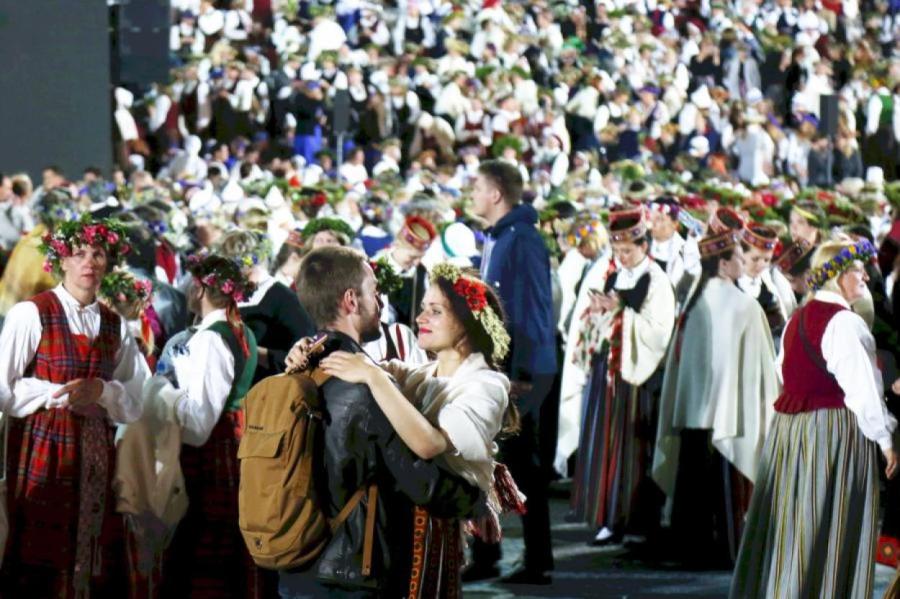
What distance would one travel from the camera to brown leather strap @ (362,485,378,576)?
4566mm

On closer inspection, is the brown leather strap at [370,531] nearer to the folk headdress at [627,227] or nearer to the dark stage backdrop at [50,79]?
the folk headdress at [627,227]

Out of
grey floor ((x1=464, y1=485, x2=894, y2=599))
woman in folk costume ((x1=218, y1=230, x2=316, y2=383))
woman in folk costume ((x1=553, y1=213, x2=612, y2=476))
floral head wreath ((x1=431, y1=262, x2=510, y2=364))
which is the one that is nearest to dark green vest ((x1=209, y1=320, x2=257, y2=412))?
woman in folk costume ((x1=218, y1=230, x2=316, y2=383))

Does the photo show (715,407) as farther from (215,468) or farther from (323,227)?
(215,468)

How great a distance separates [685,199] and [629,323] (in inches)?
155

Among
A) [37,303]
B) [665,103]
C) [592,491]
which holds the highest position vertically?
[665,103]

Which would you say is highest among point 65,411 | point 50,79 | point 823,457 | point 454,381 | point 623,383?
point 50,79

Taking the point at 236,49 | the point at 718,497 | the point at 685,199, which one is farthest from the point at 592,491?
the point at 236,49

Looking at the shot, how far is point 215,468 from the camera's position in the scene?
7164 millimetres

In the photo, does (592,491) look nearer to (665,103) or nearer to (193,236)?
(193,236)

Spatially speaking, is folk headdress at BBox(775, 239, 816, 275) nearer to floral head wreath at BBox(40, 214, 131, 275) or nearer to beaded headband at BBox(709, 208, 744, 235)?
beaded headband at BBox(709, 208, 744, 235)

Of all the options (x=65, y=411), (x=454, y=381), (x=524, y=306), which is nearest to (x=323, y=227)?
(x=524, y=306)

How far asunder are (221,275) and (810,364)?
2.33 m

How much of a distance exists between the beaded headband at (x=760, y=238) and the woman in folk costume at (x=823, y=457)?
264cm

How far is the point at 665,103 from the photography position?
31219 millimetres
